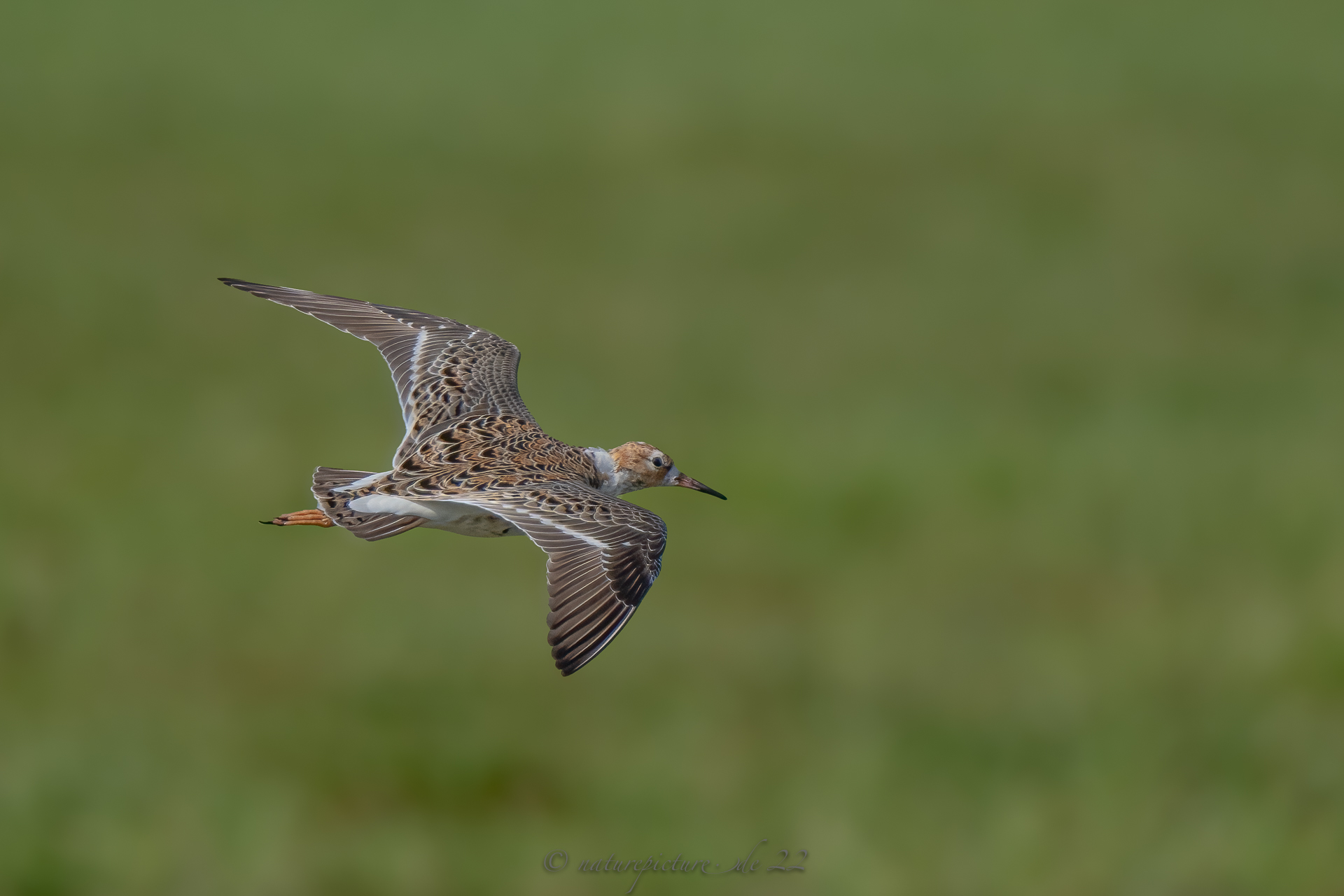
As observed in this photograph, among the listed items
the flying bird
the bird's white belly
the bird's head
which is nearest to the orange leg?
the flying bird

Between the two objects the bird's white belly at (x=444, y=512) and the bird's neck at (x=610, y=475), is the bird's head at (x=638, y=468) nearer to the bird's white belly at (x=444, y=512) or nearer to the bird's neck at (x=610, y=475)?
the bird's neck at (x=610, y=475)

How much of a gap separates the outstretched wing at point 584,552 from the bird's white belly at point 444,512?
0.07m

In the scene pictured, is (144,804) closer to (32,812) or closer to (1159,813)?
(32,812)

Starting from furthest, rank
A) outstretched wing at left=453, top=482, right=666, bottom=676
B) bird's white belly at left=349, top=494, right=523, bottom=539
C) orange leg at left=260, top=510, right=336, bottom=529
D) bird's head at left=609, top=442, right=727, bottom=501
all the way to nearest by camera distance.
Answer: bird's head at left=609, top=442, right=727, bottom=501, bird's white belly at left=349, top=494, right=523, bottom=539, orange leg at left=260, top=510, right=336, bottom=529, outstretched wing at left=453, top=482, right=666, bottom=676

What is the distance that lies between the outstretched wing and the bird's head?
0.82 meters

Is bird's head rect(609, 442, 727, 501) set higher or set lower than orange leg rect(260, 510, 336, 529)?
lower

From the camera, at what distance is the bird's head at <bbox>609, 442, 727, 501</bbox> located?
719 centimetres

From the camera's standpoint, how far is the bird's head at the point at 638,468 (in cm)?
719

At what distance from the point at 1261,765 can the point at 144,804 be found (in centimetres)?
1629

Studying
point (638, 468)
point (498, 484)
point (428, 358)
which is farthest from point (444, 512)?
point (428, 358)

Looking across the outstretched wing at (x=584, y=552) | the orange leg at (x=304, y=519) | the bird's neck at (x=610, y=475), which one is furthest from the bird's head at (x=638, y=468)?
the orange leg at (x=304, y=519)

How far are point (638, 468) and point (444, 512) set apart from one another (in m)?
1.50

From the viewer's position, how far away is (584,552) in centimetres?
569

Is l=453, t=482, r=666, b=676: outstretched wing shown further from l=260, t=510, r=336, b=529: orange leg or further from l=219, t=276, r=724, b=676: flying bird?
l=260, t=510, r=336, b=529: orange leg
